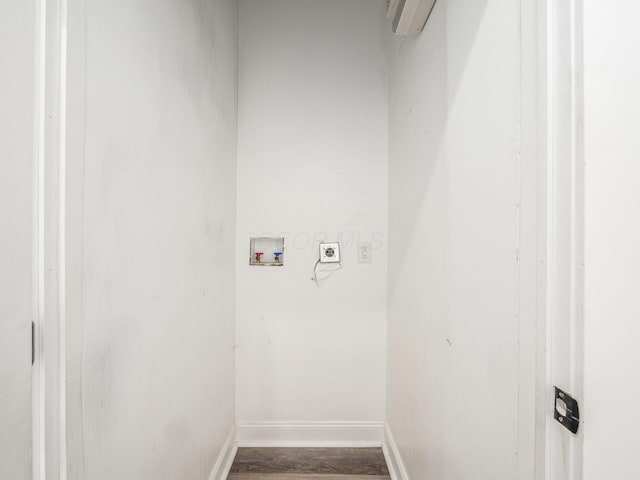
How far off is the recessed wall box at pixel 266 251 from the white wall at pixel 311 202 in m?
0.04

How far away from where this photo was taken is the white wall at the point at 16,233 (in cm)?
48

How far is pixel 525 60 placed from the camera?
0.56 meters

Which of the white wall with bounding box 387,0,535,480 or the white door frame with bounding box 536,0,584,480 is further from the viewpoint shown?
the white wall with bounding box 387,0,535,480

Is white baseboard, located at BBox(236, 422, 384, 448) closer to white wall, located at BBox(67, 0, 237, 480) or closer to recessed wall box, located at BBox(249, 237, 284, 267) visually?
white wall, located at BBox(67, 0, 237, 480)

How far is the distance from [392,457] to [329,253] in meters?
1.12

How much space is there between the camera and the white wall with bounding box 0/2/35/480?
0.48 metres

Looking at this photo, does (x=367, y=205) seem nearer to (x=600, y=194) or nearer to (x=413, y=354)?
(x=413, y=354)

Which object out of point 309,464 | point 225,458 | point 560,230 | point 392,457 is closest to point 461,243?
point 560,230

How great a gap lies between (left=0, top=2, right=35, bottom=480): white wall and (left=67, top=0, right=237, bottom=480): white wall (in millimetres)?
71

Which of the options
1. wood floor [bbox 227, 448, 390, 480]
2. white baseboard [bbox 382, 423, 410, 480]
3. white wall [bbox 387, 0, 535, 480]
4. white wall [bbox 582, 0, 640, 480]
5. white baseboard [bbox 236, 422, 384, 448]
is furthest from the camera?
white baseboard [bbox 236, 422, 384, 448]

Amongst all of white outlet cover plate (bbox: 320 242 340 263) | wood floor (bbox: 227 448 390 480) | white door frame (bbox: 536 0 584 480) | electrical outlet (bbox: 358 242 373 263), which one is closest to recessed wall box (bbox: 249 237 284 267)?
white outlet cover plate (bbox: 320 242 340 263)

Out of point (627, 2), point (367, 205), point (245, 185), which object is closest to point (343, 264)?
point (367, 205)

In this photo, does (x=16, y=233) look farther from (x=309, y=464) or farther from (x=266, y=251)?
(x=309, y=464)

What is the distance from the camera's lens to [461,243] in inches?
32.9
